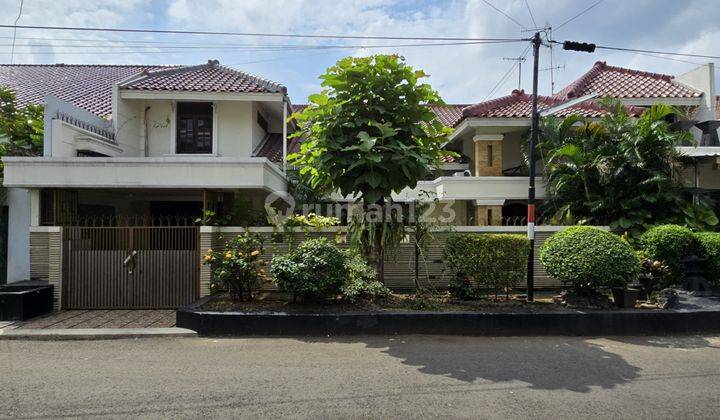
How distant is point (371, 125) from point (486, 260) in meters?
3.24

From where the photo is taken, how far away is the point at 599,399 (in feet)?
15.1

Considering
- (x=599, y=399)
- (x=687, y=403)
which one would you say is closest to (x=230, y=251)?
(x=599, y=399)

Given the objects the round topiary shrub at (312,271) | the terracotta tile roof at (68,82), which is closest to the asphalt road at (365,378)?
the round topiary shrub at (312,271)

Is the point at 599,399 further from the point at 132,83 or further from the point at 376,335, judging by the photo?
the point at 132,83

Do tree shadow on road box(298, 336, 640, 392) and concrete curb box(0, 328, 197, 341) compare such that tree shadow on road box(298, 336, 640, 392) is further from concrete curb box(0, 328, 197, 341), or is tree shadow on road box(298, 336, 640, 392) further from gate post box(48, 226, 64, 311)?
gate post box(48, 226, 64, 311)

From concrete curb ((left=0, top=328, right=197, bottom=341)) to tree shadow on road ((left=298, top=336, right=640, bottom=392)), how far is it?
265cm

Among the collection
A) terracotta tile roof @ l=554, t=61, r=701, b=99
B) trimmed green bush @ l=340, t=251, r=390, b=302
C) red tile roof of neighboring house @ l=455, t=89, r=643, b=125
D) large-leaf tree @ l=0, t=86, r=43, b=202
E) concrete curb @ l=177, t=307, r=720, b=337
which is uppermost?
terracotta tile roof @ l=554, t=61, r=701, b=99

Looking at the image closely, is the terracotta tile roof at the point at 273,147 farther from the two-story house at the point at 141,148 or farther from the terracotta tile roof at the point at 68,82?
the terracotta tile roof at the point at 68,82

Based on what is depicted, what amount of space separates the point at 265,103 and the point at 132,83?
3634 millimetres

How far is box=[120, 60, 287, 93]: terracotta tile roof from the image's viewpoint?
12539 millimetres

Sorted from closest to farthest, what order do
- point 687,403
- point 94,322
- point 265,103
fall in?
point 687,403 → point 94,322 → point 265,103

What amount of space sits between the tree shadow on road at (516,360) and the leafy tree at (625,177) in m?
5.82

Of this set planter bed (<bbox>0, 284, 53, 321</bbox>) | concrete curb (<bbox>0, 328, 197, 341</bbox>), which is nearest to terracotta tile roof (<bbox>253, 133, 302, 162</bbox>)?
planter bed (<bbox>0, 284, 53, 321</bbox>)

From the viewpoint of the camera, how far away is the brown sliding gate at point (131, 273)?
9062mm
